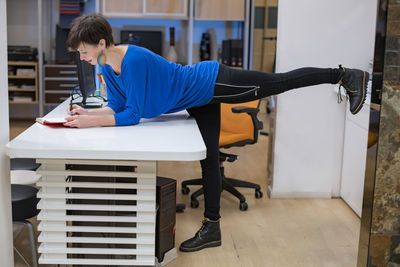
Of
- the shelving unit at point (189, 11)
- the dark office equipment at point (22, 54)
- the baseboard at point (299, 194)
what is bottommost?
the baseboard at point (299, 194)

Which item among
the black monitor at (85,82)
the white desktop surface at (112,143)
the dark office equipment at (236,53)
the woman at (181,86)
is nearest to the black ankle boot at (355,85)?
the woman at (181,86)

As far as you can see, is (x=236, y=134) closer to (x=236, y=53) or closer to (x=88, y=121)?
(x=88, y=121)

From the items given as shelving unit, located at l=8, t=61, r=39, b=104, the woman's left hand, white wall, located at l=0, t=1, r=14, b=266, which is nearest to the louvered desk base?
white wall, located at l=0, t=1, r=14, b=266

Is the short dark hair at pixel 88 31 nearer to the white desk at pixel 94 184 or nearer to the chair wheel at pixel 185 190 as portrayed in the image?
the white desk at pixel 94 184

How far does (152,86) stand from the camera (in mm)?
2385

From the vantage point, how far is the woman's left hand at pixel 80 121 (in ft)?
7.40

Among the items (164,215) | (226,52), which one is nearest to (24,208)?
(164,215)

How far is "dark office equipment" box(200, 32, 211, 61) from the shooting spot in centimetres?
630

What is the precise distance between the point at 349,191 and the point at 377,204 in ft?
4.89

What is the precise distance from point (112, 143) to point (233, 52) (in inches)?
164

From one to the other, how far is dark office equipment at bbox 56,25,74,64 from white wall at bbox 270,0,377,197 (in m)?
3.46

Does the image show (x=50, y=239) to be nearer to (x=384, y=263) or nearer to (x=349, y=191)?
(x=384, y=263)

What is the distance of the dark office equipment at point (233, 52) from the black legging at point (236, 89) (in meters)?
3.27

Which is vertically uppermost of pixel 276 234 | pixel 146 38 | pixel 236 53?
pixel 146 38
